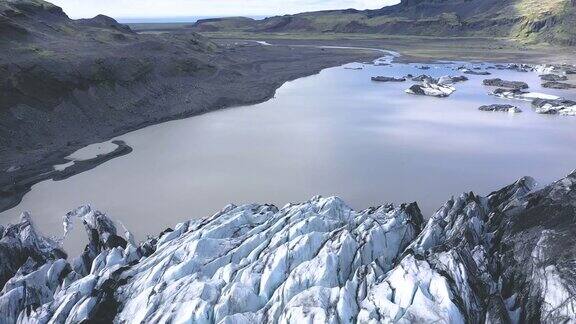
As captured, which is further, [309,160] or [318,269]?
[309,160]

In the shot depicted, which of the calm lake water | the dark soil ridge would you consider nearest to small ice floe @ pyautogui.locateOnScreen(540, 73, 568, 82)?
the calm lake water

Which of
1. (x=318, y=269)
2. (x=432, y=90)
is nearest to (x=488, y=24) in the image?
(x=432, y=90)

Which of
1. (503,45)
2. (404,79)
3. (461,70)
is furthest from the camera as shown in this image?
(503,45)

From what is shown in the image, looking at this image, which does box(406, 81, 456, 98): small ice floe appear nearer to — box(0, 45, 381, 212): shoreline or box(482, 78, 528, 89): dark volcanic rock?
box(482, 78, 528, 89): dark volcanic rock

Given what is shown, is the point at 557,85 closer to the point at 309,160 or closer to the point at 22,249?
the point at 309,160

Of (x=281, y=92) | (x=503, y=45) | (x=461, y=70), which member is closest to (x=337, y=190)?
(x=281, y=92)

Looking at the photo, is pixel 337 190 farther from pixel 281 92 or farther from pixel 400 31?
pixel 400 31

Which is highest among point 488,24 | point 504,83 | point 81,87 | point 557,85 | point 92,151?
point 488,24
